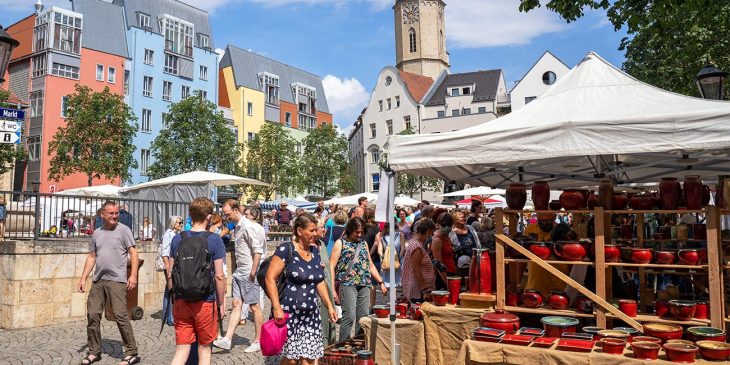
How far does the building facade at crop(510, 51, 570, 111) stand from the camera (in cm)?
5366

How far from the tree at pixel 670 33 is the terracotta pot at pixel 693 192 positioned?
4814 millimetres

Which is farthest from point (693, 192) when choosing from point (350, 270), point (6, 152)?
point (6, 152)

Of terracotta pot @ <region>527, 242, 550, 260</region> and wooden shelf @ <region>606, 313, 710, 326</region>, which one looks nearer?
wooden shelf @ <region>606, 313, 710, 326</region>

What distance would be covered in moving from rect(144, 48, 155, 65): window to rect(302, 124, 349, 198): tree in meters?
14.3

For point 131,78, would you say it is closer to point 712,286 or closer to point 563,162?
point 563,162

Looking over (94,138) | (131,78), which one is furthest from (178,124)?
(131,78)

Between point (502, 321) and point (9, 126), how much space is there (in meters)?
6.59

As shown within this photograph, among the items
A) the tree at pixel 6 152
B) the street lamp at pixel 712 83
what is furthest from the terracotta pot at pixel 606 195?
the tree at pixel 6 152

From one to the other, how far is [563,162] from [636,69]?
56.5 feet

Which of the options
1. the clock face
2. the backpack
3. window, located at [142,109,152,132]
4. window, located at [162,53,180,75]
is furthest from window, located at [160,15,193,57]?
the backpack

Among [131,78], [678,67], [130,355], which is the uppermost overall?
[131,78]

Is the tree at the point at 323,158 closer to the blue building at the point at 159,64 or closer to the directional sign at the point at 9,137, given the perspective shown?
the blue building at the point at 159,64

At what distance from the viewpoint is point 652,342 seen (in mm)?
4418

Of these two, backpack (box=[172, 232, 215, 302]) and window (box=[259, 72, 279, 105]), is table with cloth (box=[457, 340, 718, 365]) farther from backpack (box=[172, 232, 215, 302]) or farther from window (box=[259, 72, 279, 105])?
window (box=[259, 72, 279, 105])
